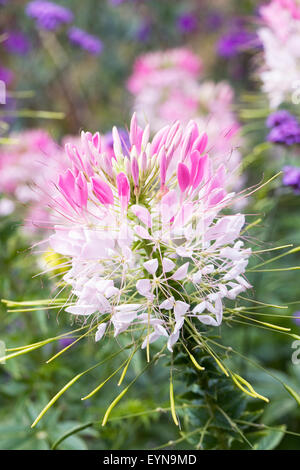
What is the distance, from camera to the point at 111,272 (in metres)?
0.78

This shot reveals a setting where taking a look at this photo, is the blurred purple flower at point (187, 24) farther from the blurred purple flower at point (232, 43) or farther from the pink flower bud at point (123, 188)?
the pink flower bud at point (123, 188)

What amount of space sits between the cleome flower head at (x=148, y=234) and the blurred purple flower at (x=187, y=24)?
289 centimetres

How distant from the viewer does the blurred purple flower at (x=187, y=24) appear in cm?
335

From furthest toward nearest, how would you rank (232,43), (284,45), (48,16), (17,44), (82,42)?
(17,44), (232,43), (82,42), (48,16), (284,45)

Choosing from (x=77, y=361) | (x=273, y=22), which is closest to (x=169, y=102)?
(x=273, y=22)

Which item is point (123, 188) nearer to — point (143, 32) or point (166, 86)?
point (166, 86)

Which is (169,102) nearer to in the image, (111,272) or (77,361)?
(77,361)

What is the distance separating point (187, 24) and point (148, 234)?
3.05m

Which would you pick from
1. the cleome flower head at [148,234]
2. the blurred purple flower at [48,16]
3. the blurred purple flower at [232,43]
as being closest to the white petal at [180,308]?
the cleome flower head at [148,234]

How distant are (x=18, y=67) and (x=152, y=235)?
11.1 ft

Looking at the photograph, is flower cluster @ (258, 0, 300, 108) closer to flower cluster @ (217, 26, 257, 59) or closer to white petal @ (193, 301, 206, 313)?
white petal @ (193, 301, 206, 313)

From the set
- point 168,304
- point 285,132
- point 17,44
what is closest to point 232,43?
point 17,44

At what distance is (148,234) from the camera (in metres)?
0.74

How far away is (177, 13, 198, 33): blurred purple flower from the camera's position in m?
3.35
